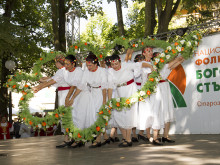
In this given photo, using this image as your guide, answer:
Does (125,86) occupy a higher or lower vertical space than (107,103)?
higher

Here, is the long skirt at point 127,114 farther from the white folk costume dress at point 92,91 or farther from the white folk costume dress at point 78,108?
the white folk costume dress at point 78,108

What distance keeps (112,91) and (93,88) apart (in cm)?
50

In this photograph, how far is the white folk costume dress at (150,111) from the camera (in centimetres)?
750

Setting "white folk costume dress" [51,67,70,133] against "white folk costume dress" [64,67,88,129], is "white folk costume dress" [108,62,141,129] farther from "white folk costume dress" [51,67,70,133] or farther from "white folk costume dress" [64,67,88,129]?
"white folk costume dress" [51,67,70,133]

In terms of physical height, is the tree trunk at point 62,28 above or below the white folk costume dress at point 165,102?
above

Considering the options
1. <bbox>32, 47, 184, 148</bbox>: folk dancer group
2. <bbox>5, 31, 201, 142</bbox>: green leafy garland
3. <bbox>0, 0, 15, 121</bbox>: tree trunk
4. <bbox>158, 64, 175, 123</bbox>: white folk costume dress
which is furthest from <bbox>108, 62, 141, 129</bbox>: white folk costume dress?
<bbox>0, 0, 15, 121</bbox>: tree trunk

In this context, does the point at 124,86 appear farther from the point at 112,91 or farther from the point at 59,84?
the point at 59,84

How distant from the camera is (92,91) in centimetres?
796

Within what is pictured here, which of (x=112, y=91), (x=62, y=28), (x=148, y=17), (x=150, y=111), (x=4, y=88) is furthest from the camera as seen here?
(x=4, y=88)

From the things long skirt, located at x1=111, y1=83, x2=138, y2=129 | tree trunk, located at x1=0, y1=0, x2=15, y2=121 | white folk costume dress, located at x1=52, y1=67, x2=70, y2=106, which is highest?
tree trunk, located at x1=0, y1=0, x2=15, y2=121

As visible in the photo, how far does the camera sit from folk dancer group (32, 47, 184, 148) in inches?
288

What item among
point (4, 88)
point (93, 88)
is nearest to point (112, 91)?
point (93, 88)

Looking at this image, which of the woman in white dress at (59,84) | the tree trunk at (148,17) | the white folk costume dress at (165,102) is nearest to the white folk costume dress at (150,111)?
the white folk costume dress at (165,102)

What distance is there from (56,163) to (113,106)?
2083mm
